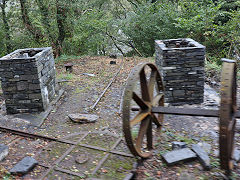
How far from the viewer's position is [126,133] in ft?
11.0

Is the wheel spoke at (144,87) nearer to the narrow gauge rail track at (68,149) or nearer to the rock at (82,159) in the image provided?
the narrow gauge rail track at (68,149)

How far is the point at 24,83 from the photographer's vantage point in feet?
21.7

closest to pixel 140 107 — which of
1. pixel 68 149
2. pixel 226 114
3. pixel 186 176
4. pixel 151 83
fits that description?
pixel 151 83

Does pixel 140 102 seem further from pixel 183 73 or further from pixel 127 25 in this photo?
pixel 127 25

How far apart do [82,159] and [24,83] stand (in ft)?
10.8

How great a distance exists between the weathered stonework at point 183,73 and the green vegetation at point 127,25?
5.41 meters

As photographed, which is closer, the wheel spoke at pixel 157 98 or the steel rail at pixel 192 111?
the steel rail at pixel 192 111

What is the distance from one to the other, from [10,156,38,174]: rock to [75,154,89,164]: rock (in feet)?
2.45

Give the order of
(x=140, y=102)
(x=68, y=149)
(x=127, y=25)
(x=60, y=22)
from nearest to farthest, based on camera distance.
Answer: (x=140, y=102) → (x=68, y=149) → (x=60, y=22) → (x=127, y=25)

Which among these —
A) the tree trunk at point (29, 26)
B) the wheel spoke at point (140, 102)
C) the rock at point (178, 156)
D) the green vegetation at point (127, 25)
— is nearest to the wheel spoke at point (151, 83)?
the wheel spoke at point (140, 102)

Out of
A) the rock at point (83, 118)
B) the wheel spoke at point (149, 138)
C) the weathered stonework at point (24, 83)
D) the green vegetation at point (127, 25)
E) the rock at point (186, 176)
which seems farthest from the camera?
the green vegetation at point (127, 25)

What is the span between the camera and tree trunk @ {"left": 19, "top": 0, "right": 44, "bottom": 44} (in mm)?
13285

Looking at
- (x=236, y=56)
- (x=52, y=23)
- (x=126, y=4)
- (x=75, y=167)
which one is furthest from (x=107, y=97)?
(x=126, y=4)

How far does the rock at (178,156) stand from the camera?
3975mm
